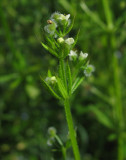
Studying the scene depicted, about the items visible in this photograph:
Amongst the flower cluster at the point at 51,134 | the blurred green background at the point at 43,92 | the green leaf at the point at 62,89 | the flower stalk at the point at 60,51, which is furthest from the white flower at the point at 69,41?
the blurred green background at the point at 43,92

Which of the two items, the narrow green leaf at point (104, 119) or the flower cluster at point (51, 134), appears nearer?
the flower cluster at point (51, 134)

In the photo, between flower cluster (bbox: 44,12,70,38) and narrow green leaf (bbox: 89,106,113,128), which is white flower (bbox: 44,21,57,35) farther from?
narrow green leaf (bbox: 89,106,113,128)

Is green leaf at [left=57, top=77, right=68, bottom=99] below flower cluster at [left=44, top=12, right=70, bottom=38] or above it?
below

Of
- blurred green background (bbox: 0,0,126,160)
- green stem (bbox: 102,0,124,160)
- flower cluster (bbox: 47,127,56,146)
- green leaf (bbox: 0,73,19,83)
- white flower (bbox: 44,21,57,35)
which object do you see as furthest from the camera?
blurred green background (bbox: 0,0,126,160)

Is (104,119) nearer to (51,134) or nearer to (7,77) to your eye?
(7,77)

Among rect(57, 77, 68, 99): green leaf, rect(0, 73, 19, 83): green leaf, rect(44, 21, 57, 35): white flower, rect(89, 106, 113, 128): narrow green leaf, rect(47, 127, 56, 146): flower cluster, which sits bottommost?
rect(47, 127, 56, 146): flower cluster

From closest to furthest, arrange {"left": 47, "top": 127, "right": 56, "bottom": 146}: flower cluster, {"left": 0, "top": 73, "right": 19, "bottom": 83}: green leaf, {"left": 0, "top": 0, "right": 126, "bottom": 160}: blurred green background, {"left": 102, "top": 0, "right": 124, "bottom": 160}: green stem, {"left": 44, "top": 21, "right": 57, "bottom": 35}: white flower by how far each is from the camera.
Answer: {"left": 44, "top": 21, "right": 57, "bottom": 35}: white flower → {"left": 47, "top": 127, "right": 56, "bottom": 146}: flower cluster → {"left": 102, "top": 0, "right": 124, "bottom": 160}: green stem → {"left": 0, "top": 73, "right": 19, "bottom": 83}: green leaf → {"left": 0, "top": 0, "right": 126, "bottom": 160}: blurred green background

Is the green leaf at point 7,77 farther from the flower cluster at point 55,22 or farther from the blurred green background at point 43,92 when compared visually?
the flower cluster at point 55,22

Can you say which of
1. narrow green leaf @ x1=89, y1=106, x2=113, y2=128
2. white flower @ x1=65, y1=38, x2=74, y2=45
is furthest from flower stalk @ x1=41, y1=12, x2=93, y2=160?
narrow green leaf @ x1=89, y1=106, x2=113, y2=128
